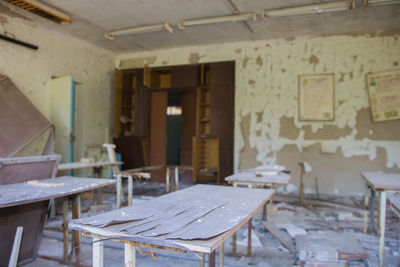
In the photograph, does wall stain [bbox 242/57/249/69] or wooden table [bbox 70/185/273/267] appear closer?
wooden table [bbox 70/185/273/267]

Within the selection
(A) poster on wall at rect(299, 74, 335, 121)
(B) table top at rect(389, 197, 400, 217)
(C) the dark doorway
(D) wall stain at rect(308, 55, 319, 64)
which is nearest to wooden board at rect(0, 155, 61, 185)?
(B) table top at rect(389, 197, 400, 217)

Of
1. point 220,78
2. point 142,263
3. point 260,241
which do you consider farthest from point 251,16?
point 142,263

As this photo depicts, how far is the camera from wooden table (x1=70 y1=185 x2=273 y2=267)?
111cm

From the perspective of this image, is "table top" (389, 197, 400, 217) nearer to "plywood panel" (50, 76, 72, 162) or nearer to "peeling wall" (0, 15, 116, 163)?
"plywood panel" (50, 76, 72, 162)

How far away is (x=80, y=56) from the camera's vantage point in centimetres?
620

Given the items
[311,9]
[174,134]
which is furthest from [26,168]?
[174,134]

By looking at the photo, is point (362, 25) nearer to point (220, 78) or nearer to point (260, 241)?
point (220, 78)

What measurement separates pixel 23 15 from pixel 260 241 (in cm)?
Result: 485

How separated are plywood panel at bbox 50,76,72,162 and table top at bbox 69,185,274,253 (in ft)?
13.4

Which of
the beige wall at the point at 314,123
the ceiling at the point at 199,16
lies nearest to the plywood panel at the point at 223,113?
the beige wall at the point at 314,123

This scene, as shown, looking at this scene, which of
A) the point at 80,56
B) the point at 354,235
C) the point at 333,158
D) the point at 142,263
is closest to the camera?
the point at 142,263

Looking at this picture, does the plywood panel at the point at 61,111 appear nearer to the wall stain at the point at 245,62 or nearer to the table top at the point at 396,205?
the wall stain at the point at 245,62

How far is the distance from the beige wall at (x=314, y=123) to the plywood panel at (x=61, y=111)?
2.83 metres

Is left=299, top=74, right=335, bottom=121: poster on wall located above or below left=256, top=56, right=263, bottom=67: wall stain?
below
